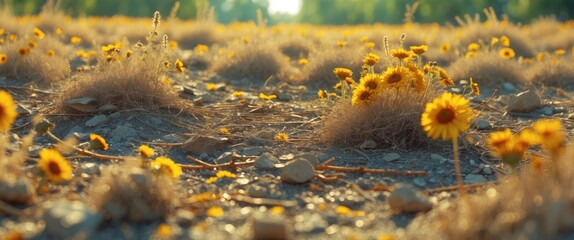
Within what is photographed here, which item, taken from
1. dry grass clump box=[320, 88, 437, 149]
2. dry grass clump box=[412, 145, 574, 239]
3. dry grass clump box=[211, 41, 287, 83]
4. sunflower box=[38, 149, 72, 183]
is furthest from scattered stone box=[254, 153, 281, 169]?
dry grass clump box=[211, 41, 287, 83]

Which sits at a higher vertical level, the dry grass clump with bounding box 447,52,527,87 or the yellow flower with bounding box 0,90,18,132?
the yellow flower with bounding box 0,90,18,132

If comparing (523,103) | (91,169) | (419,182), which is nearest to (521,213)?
(419,182)

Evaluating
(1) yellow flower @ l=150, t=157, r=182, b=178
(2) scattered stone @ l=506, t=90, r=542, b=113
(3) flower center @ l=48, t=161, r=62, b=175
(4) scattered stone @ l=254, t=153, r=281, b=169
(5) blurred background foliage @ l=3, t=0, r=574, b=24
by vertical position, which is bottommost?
(5) blurred background foliage @ l=3, t=0, r=574, b=24

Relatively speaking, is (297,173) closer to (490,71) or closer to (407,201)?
(407,201)

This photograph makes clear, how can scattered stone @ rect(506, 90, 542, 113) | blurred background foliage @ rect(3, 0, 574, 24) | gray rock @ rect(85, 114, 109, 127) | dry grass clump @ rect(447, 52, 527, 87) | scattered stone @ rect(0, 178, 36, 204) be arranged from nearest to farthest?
1. scattered stone @ rect(0, 178, 36, 204)
2. gray rock @ rect(85, 114, 109, 127)
3. scattered stone @ rect(506, 90, 542, 113)
4. dry grass clump @ rect(447, 52, 527, 87)
5. blurred background foliage @ rect(3, 0, 574, 24)

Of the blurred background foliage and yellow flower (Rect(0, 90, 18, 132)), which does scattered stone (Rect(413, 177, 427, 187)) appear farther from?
the blurred background foliage

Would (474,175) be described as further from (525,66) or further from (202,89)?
(525,66)
